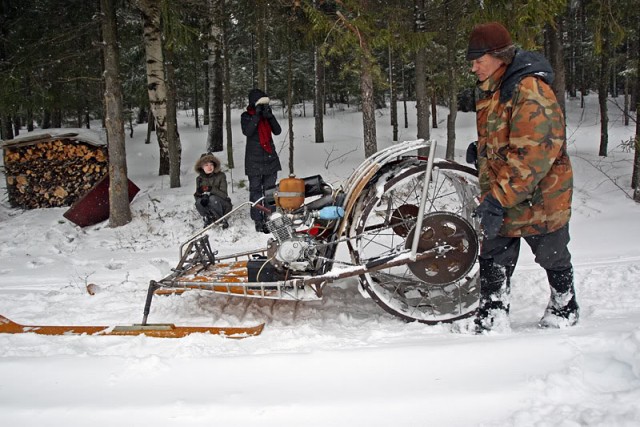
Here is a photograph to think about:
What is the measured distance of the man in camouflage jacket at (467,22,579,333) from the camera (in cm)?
291

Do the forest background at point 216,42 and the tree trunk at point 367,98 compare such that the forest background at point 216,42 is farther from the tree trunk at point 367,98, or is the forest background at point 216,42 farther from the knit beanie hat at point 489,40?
the knit beanie hat at point 489,40

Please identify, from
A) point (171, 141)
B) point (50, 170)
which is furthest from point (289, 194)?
point (50, 170)

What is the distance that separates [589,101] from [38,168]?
36.3 m

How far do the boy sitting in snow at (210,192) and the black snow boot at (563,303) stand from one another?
5.90 m

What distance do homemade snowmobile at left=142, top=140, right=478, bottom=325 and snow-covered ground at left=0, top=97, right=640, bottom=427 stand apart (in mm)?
298

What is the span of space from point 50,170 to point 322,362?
11.8 metres

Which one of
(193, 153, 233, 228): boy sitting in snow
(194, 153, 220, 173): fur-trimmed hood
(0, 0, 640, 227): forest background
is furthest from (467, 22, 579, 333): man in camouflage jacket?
(194, 153, 220, 173): fur-trimmed hood

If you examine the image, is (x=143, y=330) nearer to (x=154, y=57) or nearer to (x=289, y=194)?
(x=289, y=194)

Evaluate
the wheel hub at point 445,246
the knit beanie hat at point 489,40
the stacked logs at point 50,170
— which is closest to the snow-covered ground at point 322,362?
the wheel hub at point 445,246

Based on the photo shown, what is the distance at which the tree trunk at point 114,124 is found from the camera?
8.88 metres

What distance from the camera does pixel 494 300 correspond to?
3.33 meters

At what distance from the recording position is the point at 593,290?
13.5ft

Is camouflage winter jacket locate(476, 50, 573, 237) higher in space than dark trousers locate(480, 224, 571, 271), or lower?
higher

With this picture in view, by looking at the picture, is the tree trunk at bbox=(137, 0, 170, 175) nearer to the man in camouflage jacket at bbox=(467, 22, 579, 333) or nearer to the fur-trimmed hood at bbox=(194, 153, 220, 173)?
the fur-trimmed hood at bbox=(194, 153, 220, 173)
